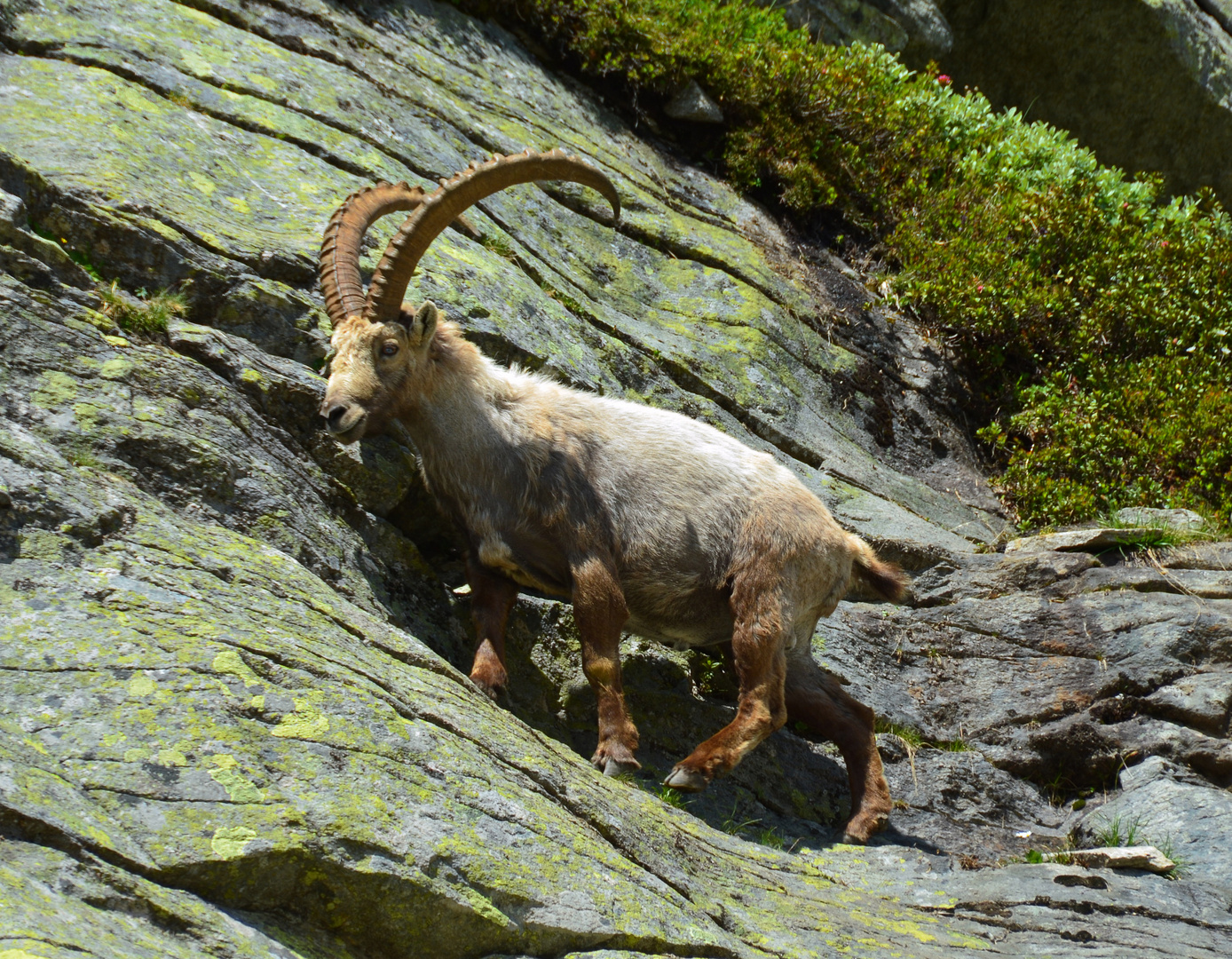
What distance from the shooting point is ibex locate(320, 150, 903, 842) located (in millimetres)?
6590

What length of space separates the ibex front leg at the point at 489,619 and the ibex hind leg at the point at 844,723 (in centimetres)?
212

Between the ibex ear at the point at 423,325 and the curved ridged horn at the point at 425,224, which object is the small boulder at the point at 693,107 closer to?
the curved ridged horn at the point at 425,224

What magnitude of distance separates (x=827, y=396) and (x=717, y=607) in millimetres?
4433

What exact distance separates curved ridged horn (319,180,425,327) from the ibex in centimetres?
1

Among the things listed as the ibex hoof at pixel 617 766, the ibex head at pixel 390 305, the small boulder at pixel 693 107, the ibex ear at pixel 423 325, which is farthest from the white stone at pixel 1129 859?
the small boulder at pixel 693 107

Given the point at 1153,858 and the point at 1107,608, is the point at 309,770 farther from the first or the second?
the point at 1107,608

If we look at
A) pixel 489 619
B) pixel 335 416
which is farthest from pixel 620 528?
pixel 335 416

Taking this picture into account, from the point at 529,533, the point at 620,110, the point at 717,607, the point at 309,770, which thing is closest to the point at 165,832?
the point at 309,770

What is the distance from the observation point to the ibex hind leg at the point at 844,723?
708 cm

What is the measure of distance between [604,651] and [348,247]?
122 inches

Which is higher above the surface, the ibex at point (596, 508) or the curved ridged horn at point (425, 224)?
the curved ridged horn at point (425, 224)

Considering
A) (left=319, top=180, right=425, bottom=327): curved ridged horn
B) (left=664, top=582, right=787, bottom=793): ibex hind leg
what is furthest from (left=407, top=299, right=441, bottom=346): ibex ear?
(left=664, top=582, right=787, bottom=793): ibex hind leg

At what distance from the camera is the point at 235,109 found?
859 centimetres

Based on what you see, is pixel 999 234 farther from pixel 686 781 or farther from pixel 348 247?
pixel 686 781
